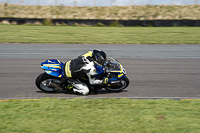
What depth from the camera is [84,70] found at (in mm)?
8203

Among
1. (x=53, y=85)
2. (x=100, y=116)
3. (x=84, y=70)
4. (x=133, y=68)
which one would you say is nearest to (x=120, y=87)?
(x=84, y=70)

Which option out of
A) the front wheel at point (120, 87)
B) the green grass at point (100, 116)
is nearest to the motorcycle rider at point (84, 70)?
the front wheel at point (120, 87)

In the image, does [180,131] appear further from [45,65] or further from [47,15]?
[47,15]

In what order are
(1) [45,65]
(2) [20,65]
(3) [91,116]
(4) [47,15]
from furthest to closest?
(4) [47,15], (2) [20,65], (1) [45,65], (3) [91,116]

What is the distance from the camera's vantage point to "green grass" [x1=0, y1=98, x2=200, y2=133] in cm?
543

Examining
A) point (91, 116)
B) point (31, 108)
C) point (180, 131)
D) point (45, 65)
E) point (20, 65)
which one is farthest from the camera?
point (20, 65)

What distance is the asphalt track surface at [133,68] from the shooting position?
873 cm

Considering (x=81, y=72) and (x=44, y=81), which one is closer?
(x=81, y=72)

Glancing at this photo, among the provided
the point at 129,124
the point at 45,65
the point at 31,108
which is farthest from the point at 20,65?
the point at 129,124

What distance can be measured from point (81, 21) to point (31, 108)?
22.7 meters

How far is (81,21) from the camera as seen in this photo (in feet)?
94.1

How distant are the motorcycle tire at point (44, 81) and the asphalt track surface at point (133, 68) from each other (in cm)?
19

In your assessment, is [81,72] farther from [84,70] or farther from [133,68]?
[133,68]

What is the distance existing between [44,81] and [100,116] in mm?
2993
